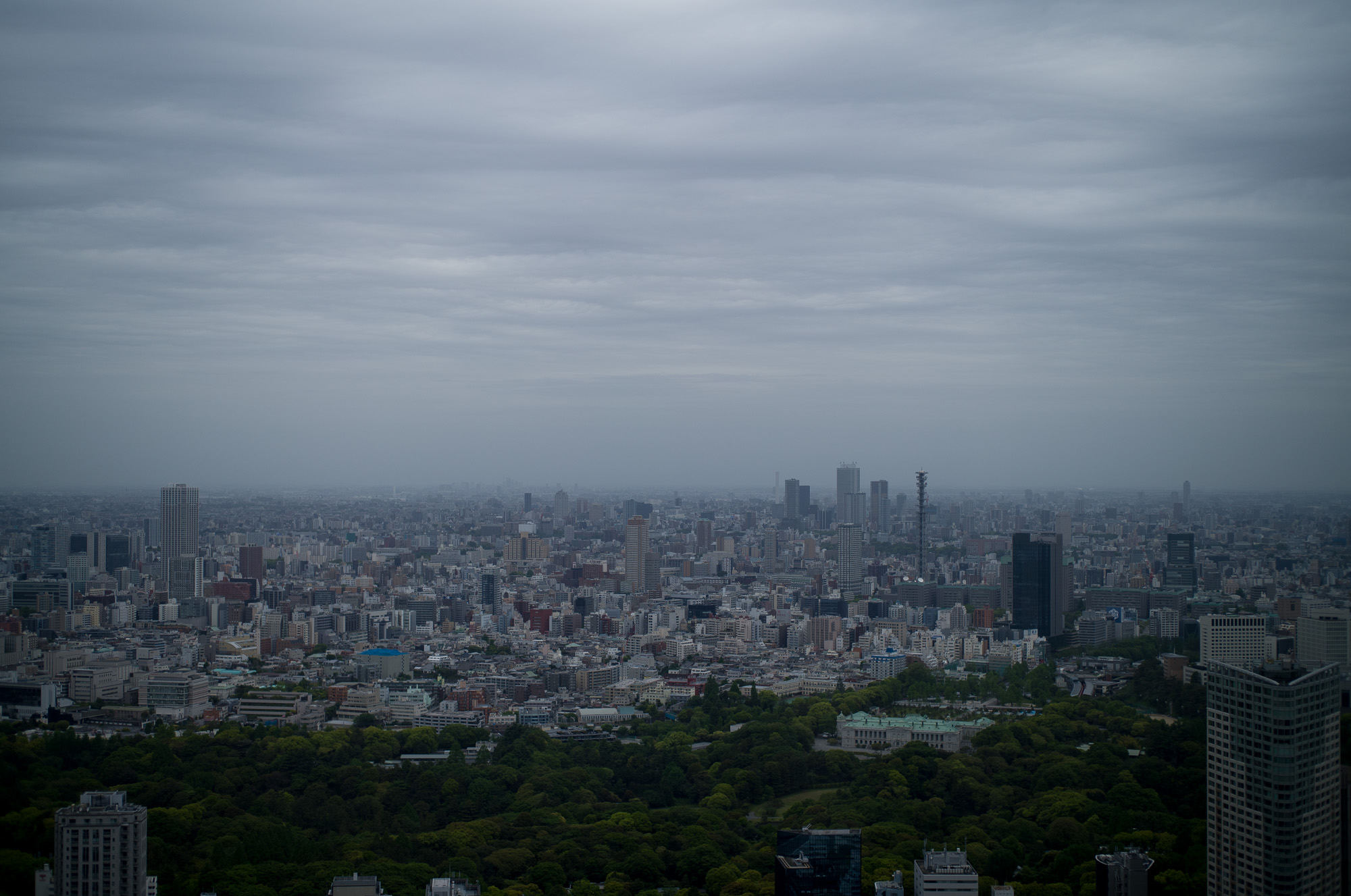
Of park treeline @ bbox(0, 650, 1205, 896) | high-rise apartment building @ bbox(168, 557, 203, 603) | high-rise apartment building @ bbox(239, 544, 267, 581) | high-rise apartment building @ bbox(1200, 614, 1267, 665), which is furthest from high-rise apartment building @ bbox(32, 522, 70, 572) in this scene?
high-rise apartment building @ bbox(1200, 614, 1267, 665)

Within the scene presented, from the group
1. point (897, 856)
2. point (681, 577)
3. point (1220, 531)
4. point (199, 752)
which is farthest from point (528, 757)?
point (681, 577)

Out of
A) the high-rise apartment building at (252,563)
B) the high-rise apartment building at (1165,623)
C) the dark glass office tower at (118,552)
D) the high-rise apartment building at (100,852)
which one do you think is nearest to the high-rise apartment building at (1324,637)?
the high-rise apartment building at (100,852)

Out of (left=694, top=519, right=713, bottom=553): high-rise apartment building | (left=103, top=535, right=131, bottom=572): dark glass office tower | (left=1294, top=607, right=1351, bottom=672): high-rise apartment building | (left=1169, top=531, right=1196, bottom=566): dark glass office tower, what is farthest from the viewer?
(left=694, top=519, right=713, bottom=553): high-rise apartment building

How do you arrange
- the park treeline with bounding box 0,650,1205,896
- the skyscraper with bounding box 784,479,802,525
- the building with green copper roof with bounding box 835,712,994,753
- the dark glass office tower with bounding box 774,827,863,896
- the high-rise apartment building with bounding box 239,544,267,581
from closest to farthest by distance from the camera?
the dark glass office tower with bounding box 774,827,863,896, the park treeline with bounding box 0,650,1205,896, the building with green copper roof with bounding box 835,712,994,753, the high-rise apartment building with bounding box 239,544,267,581, the skyscraper with bounding box 784,479,802,525

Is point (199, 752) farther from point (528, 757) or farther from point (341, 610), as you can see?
point (341, 610)

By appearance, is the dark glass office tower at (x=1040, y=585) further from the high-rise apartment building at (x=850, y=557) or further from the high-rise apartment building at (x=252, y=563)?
the high-rise apartment building at (x=252, y=563)

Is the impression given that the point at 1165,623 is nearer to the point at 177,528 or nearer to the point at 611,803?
the point at 611,803

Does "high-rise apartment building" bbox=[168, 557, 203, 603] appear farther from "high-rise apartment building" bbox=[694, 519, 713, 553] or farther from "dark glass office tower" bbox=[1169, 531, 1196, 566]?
"dark glass office tower" bbox=[1169, 531, 1196, 566]
